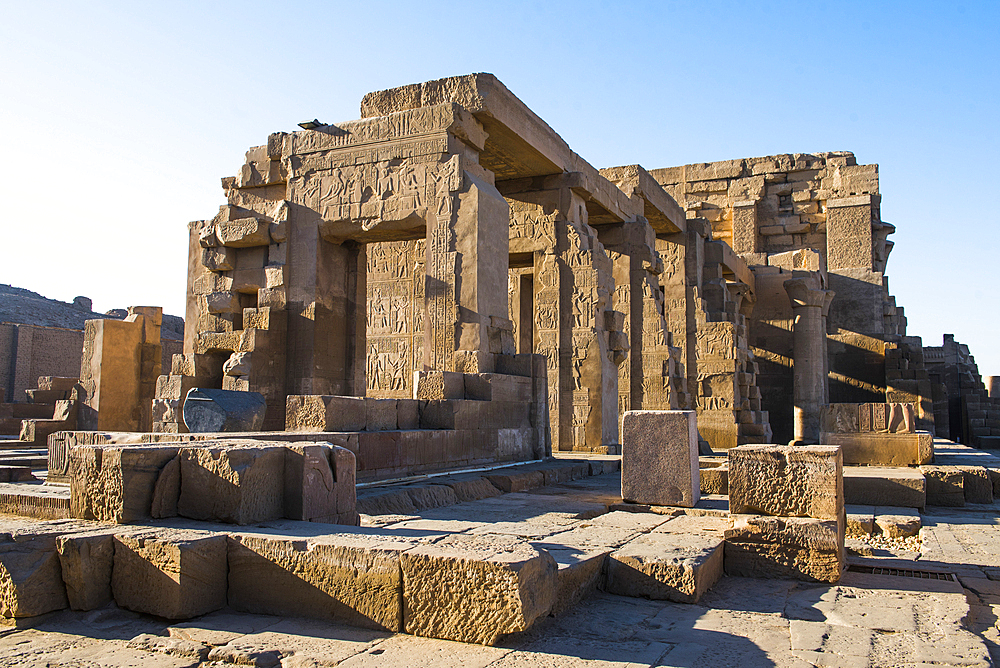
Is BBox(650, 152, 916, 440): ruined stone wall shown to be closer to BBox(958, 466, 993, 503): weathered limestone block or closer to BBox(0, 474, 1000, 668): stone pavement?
BBox(958, 466, 993, 503): weathered limestone block

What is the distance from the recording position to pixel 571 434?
13.5 metres

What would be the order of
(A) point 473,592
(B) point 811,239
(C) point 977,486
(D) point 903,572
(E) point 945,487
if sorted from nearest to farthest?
(A) point 473,592 → (D) point 903,572 → (E) point 945,487 → (C) point 977,486 → (B) point 811,239

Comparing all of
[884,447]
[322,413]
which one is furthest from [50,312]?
[884,447]

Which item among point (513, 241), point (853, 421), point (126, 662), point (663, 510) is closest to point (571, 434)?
point (513, 241)

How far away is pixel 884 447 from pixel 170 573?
8355 millimetres

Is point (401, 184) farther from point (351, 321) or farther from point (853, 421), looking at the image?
point (853, 421)

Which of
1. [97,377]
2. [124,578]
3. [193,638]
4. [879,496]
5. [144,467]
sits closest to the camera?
[193,638]

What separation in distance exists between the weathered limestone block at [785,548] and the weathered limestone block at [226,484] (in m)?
2.79

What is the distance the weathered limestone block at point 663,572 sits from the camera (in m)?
4.07

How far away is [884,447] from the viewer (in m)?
9.33

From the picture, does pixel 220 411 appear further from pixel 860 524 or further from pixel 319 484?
pixel 860 524

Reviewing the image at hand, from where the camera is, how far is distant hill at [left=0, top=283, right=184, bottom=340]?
30312 mm

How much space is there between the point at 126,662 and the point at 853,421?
856 centimetres

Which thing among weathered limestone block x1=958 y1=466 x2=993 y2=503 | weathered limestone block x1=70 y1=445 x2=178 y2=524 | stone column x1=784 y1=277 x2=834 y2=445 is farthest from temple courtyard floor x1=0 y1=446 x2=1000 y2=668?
stone column x1=784 y1=277 x2=834 y2=445
